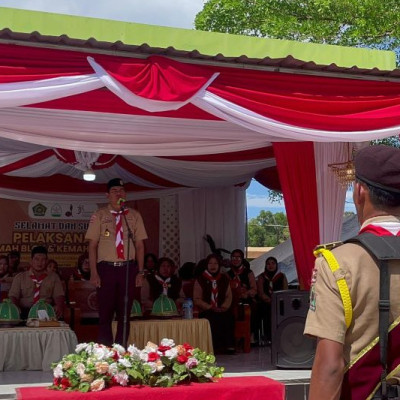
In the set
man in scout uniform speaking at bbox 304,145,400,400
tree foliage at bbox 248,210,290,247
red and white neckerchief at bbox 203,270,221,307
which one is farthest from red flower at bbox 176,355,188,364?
tree foliage at bbox 248,210,290,247

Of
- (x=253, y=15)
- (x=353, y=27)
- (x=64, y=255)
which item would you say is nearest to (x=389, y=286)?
(x=64, y=255)

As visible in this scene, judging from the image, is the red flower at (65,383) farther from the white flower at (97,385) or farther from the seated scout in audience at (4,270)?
the seated scout in audience at (4,270)

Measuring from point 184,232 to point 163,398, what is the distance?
22.8ft

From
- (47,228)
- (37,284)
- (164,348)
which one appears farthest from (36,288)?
(164,348)

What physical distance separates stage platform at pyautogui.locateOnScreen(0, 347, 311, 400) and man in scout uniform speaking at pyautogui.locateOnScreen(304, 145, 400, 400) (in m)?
4.07

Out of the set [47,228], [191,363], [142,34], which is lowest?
[191,363]

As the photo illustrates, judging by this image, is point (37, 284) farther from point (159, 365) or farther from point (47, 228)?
point (159, 365)

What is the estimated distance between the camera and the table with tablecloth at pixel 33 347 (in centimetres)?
706

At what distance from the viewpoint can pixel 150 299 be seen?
979cm

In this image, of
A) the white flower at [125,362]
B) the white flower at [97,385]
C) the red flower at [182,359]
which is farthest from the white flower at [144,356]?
the white flower at [97,385]

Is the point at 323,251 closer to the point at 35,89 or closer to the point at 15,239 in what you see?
the point at 35,89

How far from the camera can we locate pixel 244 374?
6555 mm

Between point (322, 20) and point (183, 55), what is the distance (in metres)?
11.6

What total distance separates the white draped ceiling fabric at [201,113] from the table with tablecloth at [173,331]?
1.25m
